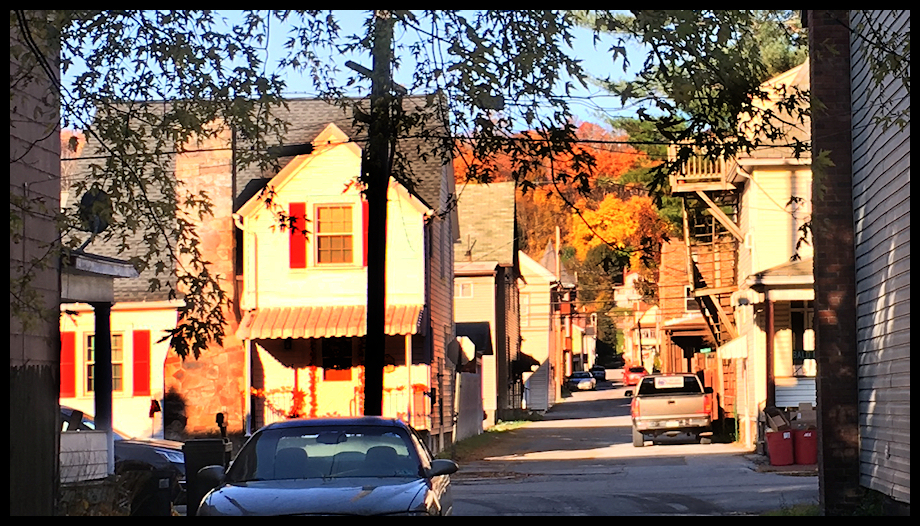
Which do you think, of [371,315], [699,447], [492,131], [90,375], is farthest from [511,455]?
[492,131]

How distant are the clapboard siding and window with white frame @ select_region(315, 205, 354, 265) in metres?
16.9

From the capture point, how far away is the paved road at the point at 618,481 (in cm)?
1809

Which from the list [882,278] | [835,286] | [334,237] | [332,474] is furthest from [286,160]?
[332,474]

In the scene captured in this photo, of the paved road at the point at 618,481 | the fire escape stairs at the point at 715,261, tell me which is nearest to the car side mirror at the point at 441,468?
the paved road at the point at 618,481

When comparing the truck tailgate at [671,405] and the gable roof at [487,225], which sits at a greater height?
the gable roof at [487,225]

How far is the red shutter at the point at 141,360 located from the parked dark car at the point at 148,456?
10.6m

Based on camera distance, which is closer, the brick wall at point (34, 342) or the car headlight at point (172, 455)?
the brick wall at point (34, 342)

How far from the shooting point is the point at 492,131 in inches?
446

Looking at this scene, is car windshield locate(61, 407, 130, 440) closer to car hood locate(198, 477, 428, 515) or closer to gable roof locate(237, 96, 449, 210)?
car hood locate(198, 477, 428, 515)

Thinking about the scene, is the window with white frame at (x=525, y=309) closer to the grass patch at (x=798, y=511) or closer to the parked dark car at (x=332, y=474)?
the grass patch at (x=798, y=511)

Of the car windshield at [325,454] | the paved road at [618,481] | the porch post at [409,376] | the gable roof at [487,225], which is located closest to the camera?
the car windshield at [325,454]

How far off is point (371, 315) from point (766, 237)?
16871 millimetres

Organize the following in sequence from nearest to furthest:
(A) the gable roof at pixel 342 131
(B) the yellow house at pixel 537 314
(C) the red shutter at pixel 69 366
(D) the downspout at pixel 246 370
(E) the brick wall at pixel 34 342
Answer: (E) the brick wall at pixel 34 342
(D) the downspout at pixel 246 370
(C) the red shutter at pixel 69 366
(A) the gable roof at pixel 342 131
(B) the yellow house at pixel 537 314
